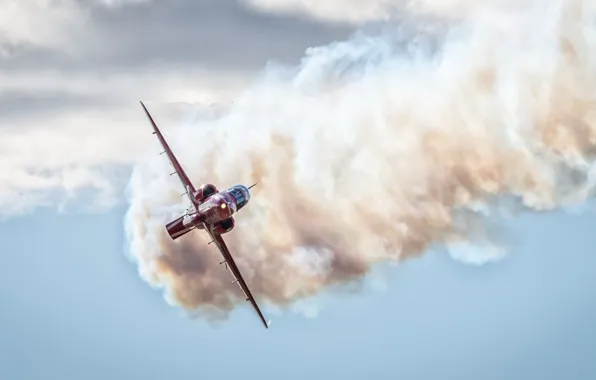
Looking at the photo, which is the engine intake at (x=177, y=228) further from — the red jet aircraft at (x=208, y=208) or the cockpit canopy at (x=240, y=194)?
the cockpit canopy at (x=240, y=194)

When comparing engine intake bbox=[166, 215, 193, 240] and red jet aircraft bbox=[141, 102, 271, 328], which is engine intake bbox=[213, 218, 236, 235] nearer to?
red jet aircraft bbox=[141, 102, 271, 328]

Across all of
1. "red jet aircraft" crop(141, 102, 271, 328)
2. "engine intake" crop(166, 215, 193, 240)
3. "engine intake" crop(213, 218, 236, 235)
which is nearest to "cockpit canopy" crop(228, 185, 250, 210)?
"red jet aircraft" crop(141, 102, 271, 328)

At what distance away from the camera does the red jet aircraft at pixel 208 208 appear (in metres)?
147

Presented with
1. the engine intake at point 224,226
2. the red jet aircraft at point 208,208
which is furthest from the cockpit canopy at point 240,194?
the engine intake at point 224,226

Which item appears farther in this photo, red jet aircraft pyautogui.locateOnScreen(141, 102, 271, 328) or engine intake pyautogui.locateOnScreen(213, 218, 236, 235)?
engine intake pyautogui.locateOnScreen(213, 218, 236, 235)

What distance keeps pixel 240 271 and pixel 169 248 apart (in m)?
7.85

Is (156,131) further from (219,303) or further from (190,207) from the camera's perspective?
(219,303)

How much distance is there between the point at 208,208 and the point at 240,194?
181 inches

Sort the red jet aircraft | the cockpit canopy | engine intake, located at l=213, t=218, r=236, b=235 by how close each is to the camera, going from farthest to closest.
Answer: the cockpit canopy, engine intake, located at l=213, t=218, r=236, b=235, the red jet aircraft

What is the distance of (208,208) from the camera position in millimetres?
146375

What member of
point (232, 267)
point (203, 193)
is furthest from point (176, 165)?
point (232, 267)

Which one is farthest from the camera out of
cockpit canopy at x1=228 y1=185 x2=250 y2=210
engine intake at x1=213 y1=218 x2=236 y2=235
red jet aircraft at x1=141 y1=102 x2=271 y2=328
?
cockpit canopy at x1=228 y1=185 x2=250 y2=210

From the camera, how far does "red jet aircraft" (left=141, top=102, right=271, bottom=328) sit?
481 feet

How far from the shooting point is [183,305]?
159 meters
